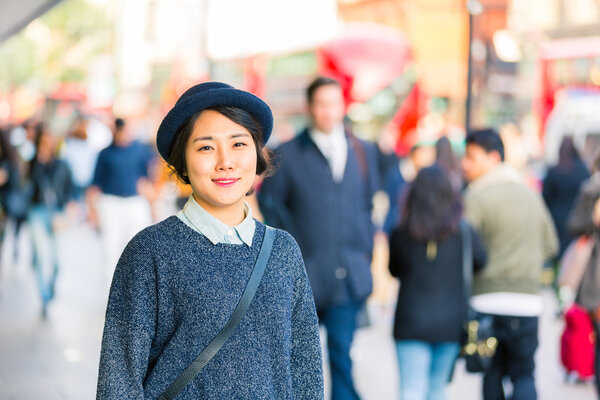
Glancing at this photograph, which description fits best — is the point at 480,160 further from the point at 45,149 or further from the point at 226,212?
→ the point at 45,149

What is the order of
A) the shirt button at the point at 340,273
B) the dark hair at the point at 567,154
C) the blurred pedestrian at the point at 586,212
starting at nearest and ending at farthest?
the shirt button at the point at 340,273 → the blurred pedestrian at the point at 586,212 → the dark hair at the point at 567,154

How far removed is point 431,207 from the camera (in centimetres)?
450

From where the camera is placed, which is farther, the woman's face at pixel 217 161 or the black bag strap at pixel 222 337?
the woman's face at pixel 217 161

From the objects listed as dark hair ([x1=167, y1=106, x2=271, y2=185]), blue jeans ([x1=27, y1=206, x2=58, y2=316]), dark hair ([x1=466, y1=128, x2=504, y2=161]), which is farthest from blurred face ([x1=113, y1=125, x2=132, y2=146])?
dark hair ([x1=167, y1=106, x2=271, y2=185])

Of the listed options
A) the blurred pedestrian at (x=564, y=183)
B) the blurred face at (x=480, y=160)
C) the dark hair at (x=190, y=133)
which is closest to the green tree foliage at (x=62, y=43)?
the blurred pedestrian at (x=564, y=183)

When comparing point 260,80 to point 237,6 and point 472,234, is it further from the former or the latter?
point 472,234

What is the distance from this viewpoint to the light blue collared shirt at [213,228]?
7.22ft

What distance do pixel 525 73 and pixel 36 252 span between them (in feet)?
57.2

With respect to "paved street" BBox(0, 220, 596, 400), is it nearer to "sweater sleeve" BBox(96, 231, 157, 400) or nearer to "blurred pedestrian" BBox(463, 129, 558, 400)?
"blurred pedestrian" BBox(463, 129, 558, 400)

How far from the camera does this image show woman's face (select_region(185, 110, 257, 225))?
220cm

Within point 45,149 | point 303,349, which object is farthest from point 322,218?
point 45,149

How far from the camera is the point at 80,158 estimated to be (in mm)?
16359

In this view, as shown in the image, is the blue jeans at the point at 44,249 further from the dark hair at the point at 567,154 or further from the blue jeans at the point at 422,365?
the dark hair at the point at 567,154

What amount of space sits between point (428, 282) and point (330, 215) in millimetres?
688
